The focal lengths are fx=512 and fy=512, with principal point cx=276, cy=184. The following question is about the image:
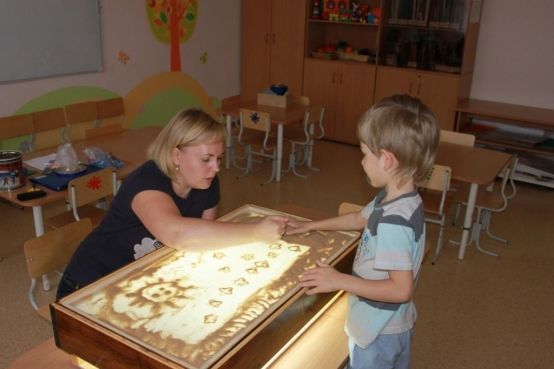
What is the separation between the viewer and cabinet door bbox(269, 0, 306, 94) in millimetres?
6430

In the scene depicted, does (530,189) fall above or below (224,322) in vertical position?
below

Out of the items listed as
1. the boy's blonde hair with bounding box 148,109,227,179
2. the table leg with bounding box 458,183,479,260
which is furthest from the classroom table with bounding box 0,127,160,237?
the table leg with bounding box 458,183,479,260

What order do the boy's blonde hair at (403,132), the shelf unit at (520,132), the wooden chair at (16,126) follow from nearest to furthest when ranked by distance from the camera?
the boy's blonde hair at (403,132) < the wooden chair at (16,126) < the shelf unit at (520,132)

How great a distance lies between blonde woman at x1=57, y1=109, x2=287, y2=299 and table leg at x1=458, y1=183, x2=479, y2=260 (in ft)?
7.30

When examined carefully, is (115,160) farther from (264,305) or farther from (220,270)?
(264,305)

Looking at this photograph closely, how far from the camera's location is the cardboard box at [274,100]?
536 centimetres

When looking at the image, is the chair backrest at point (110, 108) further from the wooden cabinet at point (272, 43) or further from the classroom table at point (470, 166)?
the classroom table at point (470, 166)

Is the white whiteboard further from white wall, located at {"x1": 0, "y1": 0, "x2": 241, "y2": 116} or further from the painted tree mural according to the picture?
the painted tree mural

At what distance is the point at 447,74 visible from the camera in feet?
18.4

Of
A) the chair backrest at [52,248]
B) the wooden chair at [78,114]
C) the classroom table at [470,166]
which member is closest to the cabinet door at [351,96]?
the classroom table at [470,166]

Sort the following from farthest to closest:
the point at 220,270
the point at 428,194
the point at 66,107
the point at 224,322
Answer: the point at 66,107 → the point at 428,194 → the point at 220,270 → the point at 224,322

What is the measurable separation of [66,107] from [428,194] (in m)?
3.23

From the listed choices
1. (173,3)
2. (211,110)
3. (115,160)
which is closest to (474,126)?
(211,110)

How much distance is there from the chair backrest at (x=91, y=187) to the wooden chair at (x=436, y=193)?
1821 mm
